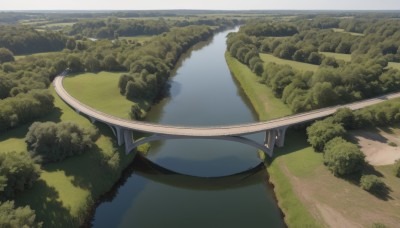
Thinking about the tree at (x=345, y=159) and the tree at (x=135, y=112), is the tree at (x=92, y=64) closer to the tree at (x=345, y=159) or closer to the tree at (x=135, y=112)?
the tree at (x=135, y=112)

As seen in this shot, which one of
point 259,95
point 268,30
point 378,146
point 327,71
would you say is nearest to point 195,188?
point 378,146

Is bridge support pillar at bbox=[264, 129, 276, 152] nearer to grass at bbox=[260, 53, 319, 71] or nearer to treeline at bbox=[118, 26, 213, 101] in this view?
treeline at bbox=[118, 26, 213, 101]

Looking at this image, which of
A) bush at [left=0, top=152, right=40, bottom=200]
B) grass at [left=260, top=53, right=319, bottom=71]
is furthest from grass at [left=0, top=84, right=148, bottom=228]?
grass at [left=260, top=53, right=319, bottom=71]

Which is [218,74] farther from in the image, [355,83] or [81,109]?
[81,109]

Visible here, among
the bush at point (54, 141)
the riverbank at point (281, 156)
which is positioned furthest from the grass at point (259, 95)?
the bush at point (54, 141)

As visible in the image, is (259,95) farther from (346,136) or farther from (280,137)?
(346,136)

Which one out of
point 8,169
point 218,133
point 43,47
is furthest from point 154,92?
point 43,47

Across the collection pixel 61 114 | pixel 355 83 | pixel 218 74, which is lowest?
pixel 218 74

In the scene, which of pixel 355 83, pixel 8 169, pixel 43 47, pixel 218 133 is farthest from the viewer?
pixel 43 47
